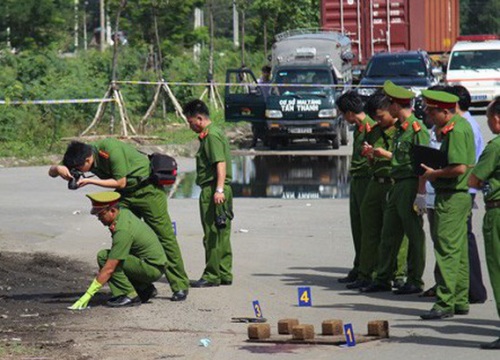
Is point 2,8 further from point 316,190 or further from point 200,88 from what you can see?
point 316,190

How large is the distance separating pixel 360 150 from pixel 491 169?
3.17m

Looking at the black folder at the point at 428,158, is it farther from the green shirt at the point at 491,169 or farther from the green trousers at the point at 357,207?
the green trousers at the point at 357,207

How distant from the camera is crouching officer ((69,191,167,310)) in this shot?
11352 mm

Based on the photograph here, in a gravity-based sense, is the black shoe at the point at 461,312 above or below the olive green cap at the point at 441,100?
below

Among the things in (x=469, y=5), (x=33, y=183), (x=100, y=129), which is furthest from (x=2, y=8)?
(x=469, y=5)

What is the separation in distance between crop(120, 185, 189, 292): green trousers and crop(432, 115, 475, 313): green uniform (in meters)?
2.62

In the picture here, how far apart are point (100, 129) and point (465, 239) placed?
19757 mm

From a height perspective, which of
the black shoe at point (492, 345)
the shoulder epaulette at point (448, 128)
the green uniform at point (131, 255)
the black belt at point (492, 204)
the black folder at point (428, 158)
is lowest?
the black shoe at point (492, 345)

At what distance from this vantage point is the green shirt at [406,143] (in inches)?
453

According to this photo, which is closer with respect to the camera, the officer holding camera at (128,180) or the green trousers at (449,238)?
the green trousers at (449,238)

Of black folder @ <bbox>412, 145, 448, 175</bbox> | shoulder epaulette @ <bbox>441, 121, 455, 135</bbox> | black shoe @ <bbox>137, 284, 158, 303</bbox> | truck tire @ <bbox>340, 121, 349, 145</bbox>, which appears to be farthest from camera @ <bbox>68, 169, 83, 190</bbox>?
truck tire @ <bbox>340, 121, 349, 145</bbox>

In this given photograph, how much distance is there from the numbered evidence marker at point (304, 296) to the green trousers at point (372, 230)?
117 cm

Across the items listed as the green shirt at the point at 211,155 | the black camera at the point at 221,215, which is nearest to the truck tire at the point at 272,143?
the green shirt at the point at 211,155

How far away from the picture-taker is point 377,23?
43188mm
